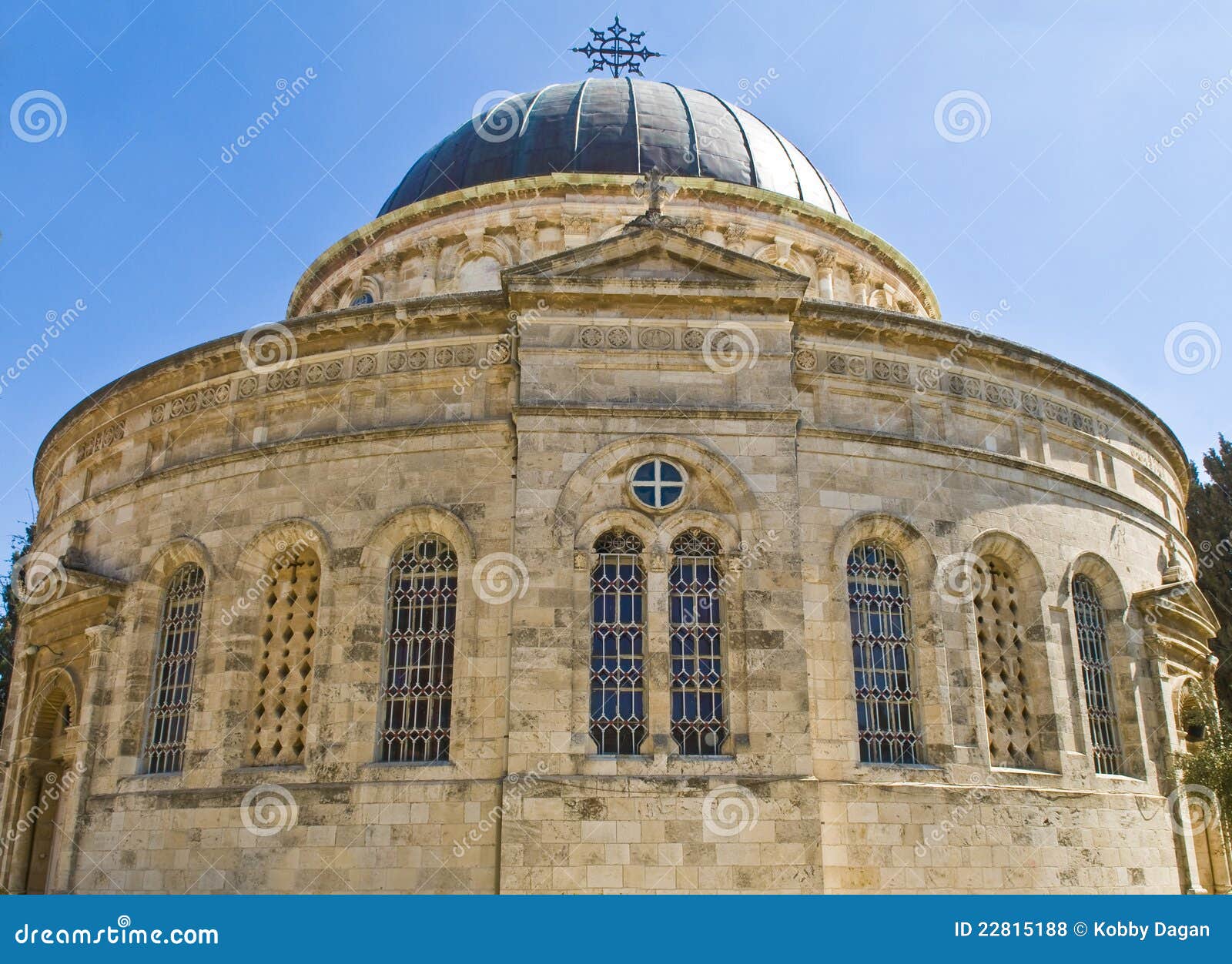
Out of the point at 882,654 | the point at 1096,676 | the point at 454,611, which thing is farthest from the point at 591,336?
the point at 1096,676

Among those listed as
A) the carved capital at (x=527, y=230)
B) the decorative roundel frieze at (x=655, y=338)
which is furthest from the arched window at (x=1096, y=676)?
the carved capital at (x=527, y=230)

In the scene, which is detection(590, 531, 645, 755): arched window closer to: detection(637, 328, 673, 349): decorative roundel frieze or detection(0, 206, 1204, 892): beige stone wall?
detection(0, 206, 1204, 892): beige stone wall

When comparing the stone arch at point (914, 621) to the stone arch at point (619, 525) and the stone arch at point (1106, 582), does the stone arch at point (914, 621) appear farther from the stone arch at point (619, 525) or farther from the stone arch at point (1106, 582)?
the stone arch at point (1106, 582)

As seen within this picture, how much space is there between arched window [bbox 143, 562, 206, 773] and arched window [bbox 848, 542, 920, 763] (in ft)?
31.2

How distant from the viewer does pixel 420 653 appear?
587 inches

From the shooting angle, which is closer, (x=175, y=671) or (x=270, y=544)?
(x=270, y=544)

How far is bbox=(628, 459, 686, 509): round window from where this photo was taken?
1464 cm

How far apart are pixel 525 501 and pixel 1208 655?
557 inches

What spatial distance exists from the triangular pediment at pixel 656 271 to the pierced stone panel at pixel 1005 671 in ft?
17.9

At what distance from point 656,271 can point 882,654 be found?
6221mm

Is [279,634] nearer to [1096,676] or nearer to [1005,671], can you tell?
[1005,671]

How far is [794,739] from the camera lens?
1338 cm
